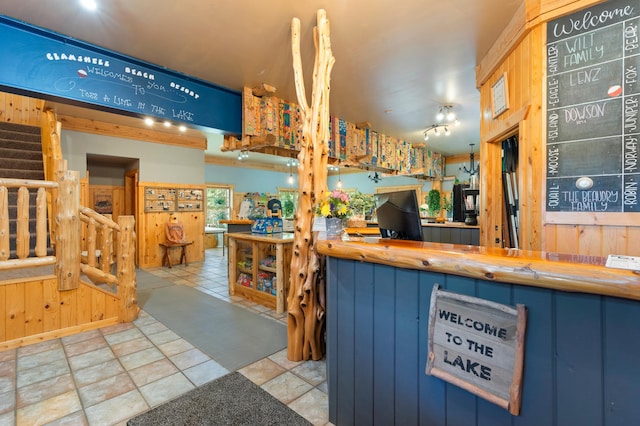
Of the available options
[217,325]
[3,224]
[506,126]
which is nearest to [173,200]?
[3,224]

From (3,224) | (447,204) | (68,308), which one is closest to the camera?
(3,224)

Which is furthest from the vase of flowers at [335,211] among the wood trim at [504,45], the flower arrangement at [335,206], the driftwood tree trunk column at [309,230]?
the wood trim at [504,45]

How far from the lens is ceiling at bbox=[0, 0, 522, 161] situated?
232 centimetres

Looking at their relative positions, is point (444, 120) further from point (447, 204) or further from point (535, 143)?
point (447, 204)

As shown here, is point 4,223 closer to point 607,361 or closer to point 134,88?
point 134,88

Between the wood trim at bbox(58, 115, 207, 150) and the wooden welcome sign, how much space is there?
6578 millimetres

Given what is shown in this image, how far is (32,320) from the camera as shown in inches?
117

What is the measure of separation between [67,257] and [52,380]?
4.29 feet

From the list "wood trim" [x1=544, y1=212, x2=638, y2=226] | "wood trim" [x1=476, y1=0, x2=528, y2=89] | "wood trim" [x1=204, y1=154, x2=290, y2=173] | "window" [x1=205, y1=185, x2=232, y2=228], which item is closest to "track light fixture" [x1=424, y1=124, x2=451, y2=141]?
"wood trim" [x1=476, y1=0, x2=528, y2=89]

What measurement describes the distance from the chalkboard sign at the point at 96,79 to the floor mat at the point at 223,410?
8.81 feet

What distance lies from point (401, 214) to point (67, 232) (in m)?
3.40

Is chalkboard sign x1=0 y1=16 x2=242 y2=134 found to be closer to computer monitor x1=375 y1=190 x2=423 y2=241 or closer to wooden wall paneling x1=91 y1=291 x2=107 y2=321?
wooden wall paneling x1=91 y1=291 x2=107 y2=321

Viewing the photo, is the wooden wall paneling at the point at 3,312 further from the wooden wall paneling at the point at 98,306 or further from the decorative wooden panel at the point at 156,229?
the decorative wooden panel at the point at 156,229

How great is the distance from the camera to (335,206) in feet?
7.00
